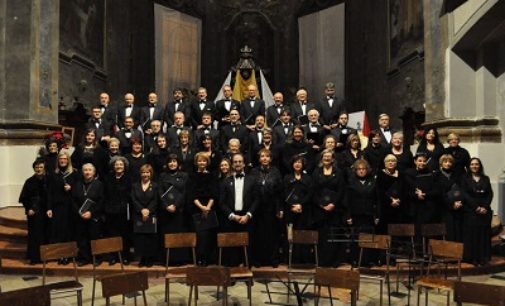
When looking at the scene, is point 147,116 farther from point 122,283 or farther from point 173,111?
point 122,283

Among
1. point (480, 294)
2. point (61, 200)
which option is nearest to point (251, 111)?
point (61, 200)

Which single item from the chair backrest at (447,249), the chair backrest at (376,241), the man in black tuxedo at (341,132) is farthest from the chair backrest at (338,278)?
the man in black tuxedo at (341,132)

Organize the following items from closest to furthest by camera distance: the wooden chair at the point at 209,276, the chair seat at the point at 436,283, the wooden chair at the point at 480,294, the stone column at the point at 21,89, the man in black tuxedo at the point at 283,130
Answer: the wooden chair at the point at 480,294 < the wooden chair at the point at 209,276 < the chair seat at the point at 436,283 < the man in black tuxedo at the point at 283,130 < the stone column at the point at 21,89

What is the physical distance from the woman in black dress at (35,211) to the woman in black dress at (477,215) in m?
5.75

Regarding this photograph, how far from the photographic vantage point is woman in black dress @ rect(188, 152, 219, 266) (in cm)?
665

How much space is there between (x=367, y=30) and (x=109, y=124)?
9803 mm

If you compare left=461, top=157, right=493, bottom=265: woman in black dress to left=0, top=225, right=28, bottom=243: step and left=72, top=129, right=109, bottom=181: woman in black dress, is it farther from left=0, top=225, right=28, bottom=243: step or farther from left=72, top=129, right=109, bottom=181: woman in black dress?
left=0, top=225, right=28, bottom=243: step

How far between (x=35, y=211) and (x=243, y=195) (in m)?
2.89

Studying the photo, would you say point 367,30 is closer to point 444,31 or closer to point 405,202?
point 444,31

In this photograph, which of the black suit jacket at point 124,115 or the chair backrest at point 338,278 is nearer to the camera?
the chair backrest at point 338,278

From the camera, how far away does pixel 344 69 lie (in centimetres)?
1642

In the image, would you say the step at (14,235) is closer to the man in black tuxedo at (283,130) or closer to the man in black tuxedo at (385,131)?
the man in black tuxedo at (283,130)

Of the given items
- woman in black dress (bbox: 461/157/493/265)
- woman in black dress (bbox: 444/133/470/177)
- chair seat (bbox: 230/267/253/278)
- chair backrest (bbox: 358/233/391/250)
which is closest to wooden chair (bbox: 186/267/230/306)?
chair seat (bbox: 230/267/253/278)

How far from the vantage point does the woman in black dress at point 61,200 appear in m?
6.92
